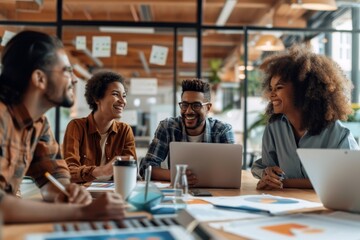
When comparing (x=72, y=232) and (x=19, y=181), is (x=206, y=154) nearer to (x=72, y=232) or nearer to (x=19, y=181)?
(x=19, y=181)

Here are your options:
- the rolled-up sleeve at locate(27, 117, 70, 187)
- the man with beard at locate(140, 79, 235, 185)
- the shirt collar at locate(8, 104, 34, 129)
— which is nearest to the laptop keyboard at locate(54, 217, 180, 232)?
the shirt collar at locate(8, 104, 34, 129)

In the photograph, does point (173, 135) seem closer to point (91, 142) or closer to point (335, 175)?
point (91, 142)

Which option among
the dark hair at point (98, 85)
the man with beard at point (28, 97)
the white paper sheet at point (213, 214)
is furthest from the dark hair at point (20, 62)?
the dark hair at point (98, 85)

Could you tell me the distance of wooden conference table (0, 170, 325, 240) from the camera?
1.15 metres

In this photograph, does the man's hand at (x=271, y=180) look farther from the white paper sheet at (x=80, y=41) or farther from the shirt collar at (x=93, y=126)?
the white paper sheet at (x=80, y=41)

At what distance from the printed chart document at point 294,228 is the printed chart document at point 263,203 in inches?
4.7

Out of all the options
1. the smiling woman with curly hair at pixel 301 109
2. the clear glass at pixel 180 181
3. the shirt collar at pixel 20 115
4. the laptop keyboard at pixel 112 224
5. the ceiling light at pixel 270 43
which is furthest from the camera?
the ceiling light at pixel 270 43

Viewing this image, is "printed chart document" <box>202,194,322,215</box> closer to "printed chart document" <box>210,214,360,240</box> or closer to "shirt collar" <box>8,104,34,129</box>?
"printed chart document" <box>210,214,360,240</box>

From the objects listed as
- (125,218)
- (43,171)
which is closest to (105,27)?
(43,171)

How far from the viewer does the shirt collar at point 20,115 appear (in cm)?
150

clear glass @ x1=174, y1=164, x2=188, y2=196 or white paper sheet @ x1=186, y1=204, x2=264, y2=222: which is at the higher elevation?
clear glass @ x1=174, y1=164, x2=188, y2=196

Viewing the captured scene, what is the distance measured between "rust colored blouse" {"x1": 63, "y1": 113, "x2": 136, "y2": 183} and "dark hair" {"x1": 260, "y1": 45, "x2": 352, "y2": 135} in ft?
3.32

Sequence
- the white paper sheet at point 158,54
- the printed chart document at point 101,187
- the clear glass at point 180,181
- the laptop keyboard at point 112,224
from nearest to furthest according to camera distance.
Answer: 1. the laptop keyboard at point 112,224
2. the clear glass at point 180,181
3. the printed chart document at point 101,187
4. the white paper sheet at point 158,54

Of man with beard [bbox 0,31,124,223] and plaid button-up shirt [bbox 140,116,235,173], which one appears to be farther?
plaid button-up shirt [bbox 140,116,235,173]
